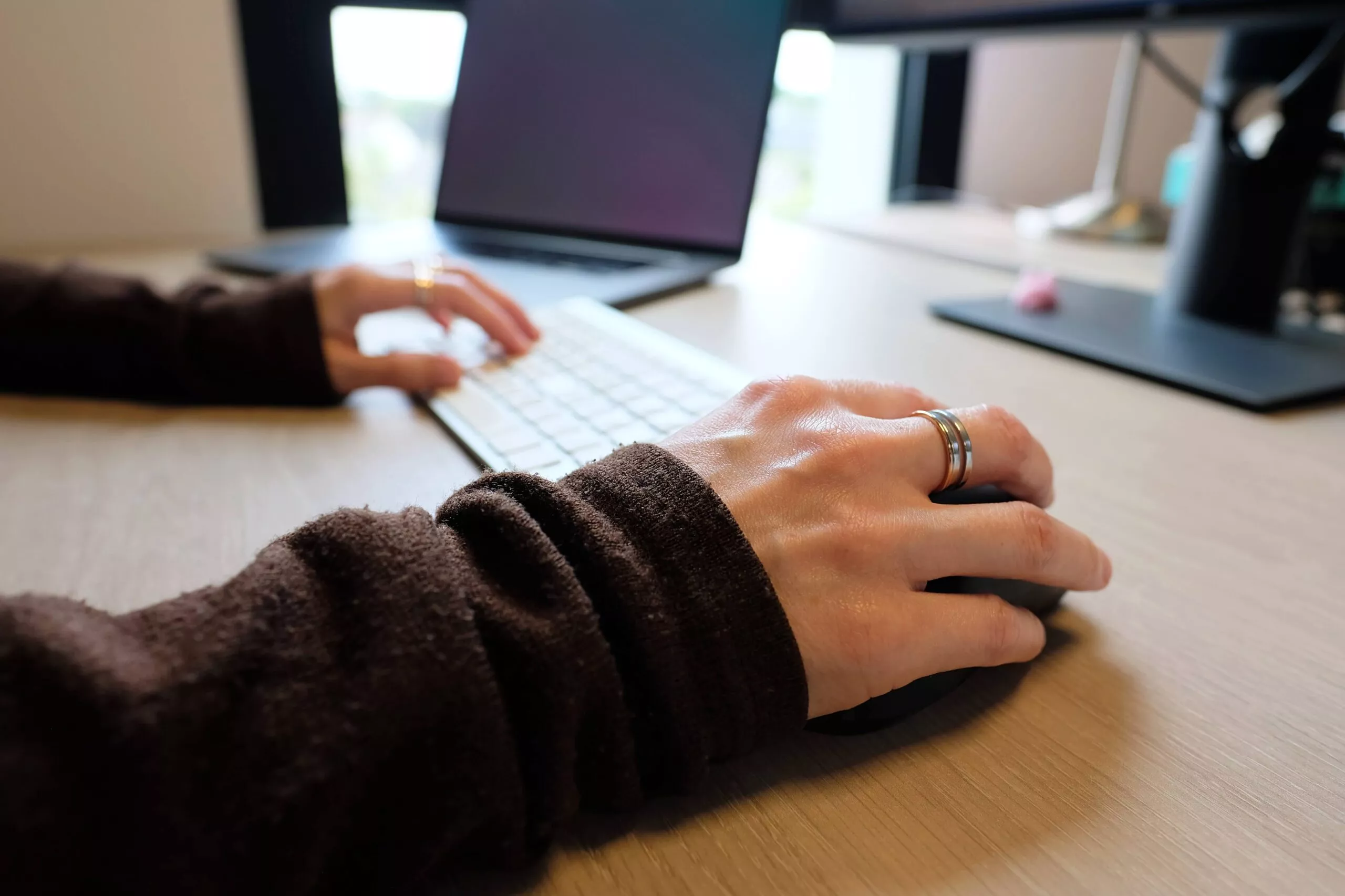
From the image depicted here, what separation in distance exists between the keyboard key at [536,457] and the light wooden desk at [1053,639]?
0.13 ft

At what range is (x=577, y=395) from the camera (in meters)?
0.57

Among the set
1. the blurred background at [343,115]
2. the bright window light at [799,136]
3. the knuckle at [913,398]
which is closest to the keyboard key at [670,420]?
the knuckle at [913,398]

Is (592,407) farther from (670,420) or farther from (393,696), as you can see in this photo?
(393,696)

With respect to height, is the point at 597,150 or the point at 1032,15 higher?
the point at 1032,15

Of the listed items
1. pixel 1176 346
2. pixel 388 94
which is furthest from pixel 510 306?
pixel 388 94

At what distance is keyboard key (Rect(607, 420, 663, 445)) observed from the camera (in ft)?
1.60

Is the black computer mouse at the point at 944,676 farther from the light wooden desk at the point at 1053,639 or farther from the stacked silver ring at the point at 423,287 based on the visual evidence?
the stacked silver ring at the point at 423,287

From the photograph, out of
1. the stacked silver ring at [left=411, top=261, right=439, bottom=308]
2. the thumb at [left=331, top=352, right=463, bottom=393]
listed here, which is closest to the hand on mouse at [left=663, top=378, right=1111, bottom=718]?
the thumb at [left=331, top=352, right=463, bottom=393]

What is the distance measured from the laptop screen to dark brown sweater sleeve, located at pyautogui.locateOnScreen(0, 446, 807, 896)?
66 cm

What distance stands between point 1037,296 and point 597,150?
489mm

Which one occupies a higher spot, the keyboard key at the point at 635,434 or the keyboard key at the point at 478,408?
the keyboard key at the point at 635,434

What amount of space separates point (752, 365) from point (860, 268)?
425 millimetres

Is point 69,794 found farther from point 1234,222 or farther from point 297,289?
point 1234,222

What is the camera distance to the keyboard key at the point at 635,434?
487mm
